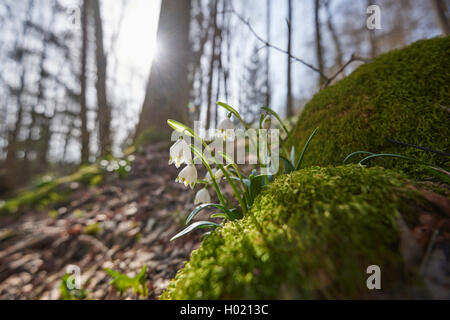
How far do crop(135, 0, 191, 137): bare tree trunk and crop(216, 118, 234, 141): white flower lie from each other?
356 centimetres

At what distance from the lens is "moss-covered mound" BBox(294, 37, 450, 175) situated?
48.9 inches

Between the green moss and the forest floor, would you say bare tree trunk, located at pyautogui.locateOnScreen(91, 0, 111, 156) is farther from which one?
the forest floor

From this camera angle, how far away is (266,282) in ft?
1.97

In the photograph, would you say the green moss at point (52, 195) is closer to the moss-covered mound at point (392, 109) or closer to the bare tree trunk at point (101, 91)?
the bare tree trunk at point (101, 91)

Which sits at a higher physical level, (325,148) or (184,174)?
(325,148)

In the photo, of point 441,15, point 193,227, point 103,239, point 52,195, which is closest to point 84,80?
point 52,195

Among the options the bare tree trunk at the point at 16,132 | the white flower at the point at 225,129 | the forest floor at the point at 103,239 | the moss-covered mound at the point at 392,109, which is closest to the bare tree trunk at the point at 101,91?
the forest floor at the point at 103,239

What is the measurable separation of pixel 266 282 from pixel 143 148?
4.42 m

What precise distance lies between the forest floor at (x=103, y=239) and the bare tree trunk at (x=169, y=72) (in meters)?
1.54

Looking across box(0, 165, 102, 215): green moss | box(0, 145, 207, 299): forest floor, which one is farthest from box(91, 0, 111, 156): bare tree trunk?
box(0, 145, 207, 299): forest floor

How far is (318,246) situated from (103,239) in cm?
280

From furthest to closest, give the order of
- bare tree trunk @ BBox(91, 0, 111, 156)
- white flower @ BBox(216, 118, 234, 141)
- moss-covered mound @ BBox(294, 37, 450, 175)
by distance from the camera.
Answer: bare tree trunk @ BBox(91, 0, 111, 156) < white flower @ BBox(216, 118, 234, 141) < moss-covered mound @ BBox(294, 37, 450, 175)
